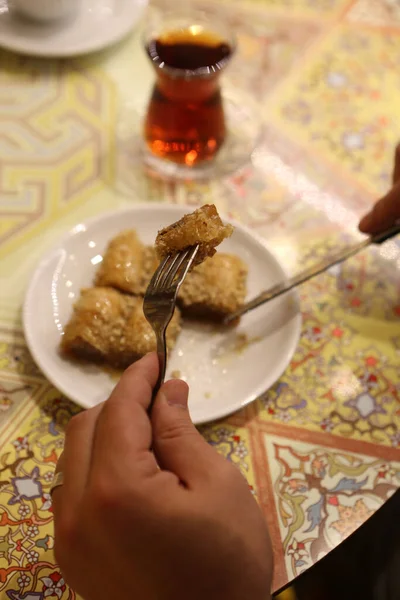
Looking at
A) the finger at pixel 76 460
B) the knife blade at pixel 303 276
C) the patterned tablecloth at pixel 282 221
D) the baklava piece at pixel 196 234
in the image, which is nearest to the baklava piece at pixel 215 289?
the knife blade at pixel 303 276

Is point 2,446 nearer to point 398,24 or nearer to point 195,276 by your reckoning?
point 195,276

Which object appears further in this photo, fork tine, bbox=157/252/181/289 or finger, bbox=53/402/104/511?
fork tine, bbox=157/252/181/289

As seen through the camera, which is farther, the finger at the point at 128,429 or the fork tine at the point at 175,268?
the fork tine at the point at 175,268

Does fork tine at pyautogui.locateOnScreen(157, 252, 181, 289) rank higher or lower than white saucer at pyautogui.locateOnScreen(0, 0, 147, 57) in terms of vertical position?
higher

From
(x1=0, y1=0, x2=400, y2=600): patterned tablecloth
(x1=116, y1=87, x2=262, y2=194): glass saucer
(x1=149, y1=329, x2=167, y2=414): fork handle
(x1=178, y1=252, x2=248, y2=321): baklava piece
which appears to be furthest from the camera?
(x1=116, y1=87, x2=262, y2=194): glass saucer

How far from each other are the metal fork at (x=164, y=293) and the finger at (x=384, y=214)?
1.60 ft

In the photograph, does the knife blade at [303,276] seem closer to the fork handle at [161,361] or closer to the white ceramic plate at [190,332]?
the white ceramic plate at [190,332]

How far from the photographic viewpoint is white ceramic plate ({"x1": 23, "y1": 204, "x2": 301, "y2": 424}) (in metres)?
0.93

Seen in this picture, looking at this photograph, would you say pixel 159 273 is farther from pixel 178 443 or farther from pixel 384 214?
pixel 384 214

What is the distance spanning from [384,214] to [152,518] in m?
0.72

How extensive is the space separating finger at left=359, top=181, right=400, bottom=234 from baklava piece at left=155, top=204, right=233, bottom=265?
44 centimetres

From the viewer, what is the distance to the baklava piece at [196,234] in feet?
2.39

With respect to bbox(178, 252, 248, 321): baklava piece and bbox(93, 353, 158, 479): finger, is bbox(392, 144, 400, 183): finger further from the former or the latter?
bbox(93, 353, 158, 479): finger

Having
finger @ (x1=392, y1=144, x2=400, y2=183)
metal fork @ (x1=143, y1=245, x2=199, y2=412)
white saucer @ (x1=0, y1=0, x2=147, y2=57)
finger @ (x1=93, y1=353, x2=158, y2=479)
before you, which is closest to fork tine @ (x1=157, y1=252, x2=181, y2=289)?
metal fork @ (x1=143, y1=245, x2=199, y2=412)
